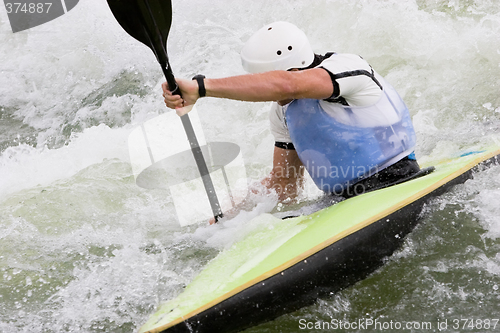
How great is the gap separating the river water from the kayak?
0.38ft

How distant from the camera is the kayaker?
6.73 ft

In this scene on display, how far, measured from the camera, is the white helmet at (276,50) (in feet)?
7.48

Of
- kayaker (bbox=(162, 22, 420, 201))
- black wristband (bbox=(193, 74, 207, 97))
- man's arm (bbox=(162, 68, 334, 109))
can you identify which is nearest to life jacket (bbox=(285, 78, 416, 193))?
kayaker (bbox=(162, 22, 420, 201))

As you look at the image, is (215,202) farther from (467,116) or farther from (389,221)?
(467,116)

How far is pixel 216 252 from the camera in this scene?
2.61 m

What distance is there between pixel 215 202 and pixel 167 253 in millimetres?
384

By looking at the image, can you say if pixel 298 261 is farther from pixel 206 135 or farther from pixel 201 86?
pixel 206 135

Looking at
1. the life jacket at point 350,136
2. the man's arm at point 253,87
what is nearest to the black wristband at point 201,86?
the man's arm at point 253,87

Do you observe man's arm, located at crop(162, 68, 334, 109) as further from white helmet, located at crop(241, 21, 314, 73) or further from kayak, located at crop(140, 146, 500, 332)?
kayak, located at crop(140, 146, 500, 332)

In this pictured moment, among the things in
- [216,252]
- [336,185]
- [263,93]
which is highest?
[263,93]

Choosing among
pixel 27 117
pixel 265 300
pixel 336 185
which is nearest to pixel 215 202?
pixel 336 185

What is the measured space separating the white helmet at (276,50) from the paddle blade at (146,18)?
0.40 metres

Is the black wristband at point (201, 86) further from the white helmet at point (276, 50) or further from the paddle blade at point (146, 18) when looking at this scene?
the white helmet at point (276, 50)

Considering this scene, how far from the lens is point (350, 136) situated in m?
2.32
